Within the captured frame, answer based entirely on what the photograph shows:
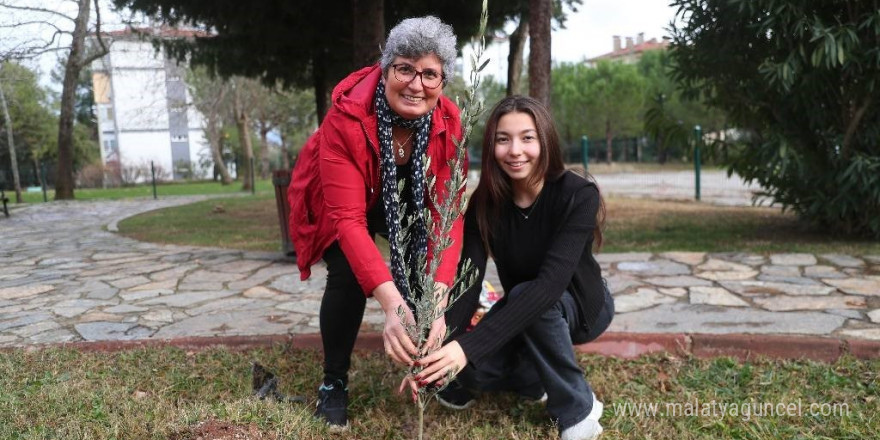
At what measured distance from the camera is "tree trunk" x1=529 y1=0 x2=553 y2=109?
675cm

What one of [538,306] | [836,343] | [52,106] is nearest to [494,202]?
[538,306]

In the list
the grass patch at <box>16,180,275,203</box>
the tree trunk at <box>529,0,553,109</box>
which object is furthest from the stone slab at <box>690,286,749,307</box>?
the grass patch at <box>16,180,275,203</box>

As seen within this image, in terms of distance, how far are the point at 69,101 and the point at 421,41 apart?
19204 mm

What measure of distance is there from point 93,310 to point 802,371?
13.2 feet

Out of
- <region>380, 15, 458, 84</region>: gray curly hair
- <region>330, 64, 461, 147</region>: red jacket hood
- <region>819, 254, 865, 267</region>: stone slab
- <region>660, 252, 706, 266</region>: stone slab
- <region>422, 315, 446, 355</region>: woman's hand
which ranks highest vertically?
<region>380, 15, 458, 84</region>: gray curly hair

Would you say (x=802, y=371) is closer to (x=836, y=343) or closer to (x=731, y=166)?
(x=836, y=343)

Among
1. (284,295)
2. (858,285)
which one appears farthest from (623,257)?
(284,295)

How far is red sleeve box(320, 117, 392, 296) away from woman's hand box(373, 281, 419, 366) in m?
0.11

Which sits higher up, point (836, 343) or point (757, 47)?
point (757, 47)

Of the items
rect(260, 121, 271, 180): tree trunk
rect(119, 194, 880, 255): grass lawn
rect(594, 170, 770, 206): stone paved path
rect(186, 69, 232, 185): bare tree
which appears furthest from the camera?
rect(260, 121, 271, 180): tree trunk

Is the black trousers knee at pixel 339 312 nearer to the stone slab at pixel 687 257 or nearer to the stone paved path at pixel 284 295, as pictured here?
the stone paved path at pixel 284 295

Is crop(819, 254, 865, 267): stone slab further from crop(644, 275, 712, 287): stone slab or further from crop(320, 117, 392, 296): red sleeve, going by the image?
crop(320, 117, 392, 296): red sleeve

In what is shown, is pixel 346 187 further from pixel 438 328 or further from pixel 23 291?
pixel 23 291

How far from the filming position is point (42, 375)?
9.73 ft
